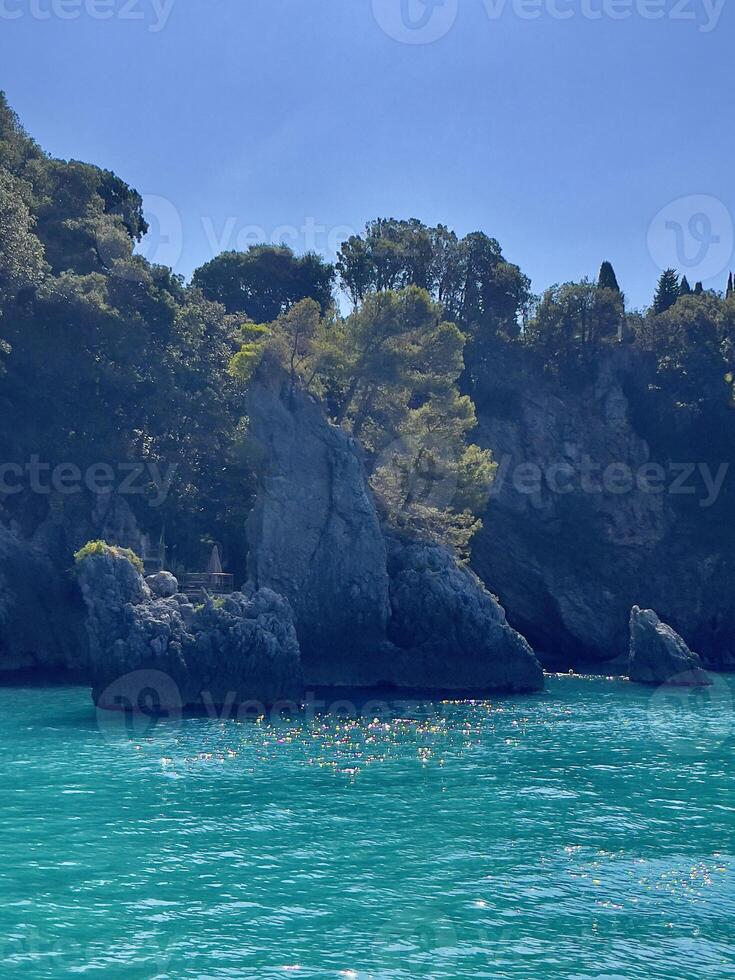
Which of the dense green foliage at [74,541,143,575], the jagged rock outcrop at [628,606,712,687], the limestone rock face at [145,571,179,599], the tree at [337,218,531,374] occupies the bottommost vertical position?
the jagged rock outcrop at [628,606,712,687]

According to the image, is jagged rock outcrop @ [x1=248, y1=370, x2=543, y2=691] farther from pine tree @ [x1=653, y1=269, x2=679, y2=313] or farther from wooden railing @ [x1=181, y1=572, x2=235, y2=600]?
pine tree @ [x1=653, y1=269, x2=679, y2=313]

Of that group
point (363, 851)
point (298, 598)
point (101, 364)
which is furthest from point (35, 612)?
point (363, 851)

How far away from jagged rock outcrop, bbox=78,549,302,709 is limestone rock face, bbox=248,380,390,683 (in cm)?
470

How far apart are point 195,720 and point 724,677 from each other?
28828 mm

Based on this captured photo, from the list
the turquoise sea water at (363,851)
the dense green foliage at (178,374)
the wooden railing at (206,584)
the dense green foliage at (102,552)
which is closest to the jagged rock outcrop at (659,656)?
the dense green foliage at (178,374)

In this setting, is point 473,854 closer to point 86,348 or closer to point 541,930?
point 541,930

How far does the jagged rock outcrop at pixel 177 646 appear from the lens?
117ft

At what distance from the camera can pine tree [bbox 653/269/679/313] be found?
7206 centimetres

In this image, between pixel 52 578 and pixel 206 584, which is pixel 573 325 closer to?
pixel 206 584

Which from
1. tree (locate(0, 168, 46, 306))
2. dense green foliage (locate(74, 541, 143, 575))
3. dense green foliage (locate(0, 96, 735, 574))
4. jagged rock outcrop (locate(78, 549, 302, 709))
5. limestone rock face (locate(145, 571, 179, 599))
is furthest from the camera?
dense green foliage (locate(0, 96, 735, 574))

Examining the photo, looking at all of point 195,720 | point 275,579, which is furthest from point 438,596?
point 195,720

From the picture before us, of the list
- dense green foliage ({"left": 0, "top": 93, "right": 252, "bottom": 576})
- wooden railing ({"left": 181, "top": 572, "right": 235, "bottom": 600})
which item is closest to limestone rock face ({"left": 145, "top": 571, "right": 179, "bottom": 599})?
wooden railing ({"left": 181, "top": 572, "right": 235, "bottom": 600})

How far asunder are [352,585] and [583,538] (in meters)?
19.5

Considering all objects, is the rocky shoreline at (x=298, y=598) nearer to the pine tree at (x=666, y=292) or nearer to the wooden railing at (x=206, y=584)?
the wooden railing at (x=206, y=584)
